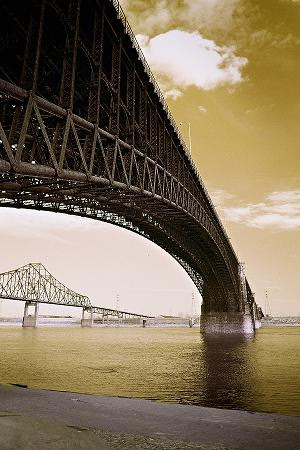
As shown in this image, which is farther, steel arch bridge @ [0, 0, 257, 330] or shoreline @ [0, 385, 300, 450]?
steel arch bridge @ [0, 0, 257, 330]

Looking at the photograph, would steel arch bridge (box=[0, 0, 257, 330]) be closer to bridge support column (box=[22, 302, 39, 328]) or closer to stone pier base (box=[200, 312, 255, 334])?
stone pier base (box=[200, 312, 255, 334])

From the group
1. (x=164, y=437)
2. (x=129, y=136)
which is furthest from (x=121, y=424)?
(x=129, y=136)

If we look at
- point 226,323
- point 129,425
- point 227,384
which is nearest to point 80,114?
point 227,384

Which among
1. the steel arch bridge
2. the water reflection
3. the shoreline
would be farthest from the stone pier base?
the shoreline

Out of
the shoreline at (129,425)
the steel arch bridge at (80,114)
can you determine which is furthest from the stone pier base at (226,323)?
the shoreline at (129,425)

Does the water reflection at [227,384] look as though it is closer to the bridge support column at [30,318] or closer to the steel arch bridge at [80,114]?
the steel arch bridge at [80,114]

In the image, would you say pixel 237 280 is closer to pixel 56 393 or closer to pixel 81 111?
pixel 81 111
